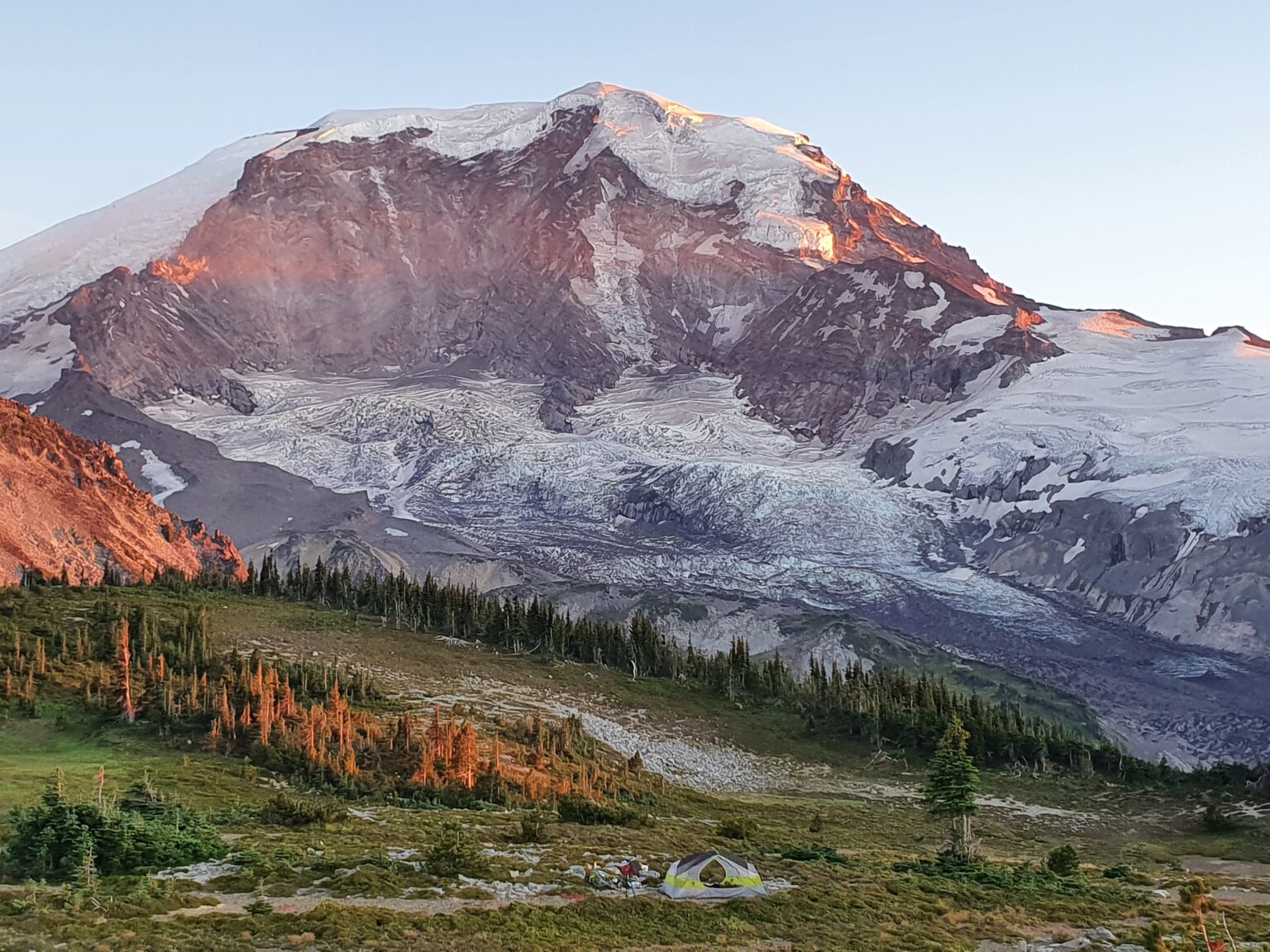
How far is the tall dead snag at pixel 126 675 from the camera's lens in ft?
180

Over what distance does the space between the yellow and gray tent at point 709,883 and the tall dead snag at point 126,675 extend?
102 ft

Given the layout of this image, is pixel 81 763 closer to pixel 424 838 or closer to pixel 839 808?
pixel 424 838

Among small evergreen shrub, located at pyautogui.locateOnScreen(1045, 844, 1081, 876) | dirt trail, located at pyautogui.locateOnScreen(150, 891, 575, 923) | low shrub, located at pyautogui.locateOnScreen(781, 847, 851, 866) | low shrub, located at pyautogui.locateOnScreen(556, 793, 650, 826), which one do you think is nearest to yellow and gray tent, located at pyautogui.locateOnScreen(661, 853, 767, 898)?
dirt trail, located at pyautogui.locateOnScreen(150, 891, 575, 923)

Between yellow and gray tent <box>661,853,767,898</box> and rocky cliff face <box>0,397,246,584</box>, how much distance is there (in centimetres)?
7613

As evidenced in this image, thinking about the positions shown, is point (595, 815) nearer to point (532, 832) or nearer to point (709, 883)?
point (532, 832)

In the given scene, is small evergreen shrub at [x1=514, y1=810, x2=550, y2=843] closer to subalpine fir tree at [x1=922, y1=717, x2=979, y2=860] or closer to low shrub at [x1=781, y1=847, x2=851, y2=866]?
low shrub at [x1=781, y1=847, x2=851, y2=866]

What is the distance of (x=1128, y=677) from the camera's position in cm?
16912

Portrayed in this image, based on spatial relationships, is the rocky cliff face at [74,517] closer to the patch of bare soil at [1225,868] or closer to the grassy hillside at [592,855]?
the grassy hillside at [592,855]

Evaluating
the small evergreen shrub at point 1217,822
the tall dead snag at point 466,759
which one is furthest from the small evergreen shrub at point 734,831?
the small evergreen shrub at point 1217,822

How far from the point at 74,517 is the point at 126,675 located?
68.3 metres

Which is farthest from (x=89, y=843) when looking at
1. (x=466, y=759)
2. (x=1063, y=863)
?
(x=1063, y=863)

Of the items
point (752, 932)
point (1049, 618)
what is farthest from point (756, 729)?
point (1049, 618)

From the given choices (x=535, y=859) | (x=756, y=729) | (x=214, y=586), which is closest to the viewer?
(x=535, y=859)

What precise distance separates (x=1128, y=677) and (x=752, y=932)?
154410mm
